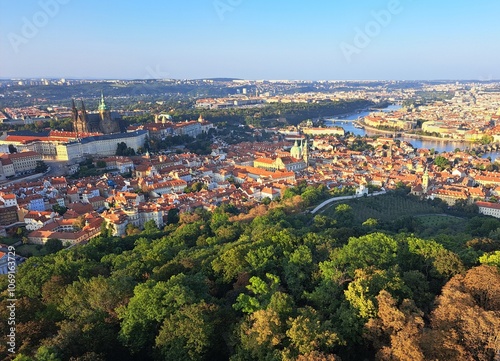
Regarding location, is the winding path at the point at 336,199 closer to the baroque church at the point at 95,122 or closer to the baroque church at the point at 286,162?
the baroque church at the point at 286,162

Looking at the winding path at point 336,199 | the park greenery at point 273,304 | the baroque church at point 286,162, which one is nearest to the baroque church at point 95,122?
the baroque church at point 286,162

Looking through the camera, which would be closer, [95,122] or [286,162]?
[286,162]

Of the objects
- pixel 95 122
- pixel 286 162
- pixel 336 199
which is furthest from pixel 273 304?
pixel 95 122

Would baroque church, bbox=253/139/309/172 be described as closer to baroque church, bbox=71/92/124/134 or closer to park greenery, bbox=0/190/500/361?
baroque church, bbox=71/92/124/134

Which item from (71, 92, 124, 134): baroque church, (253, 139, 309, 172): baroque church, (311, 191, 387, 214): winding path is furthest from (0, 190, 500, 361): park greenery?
(71, 92, 124, 134): baroque church

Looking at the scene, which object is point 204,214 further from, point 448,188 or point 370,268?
point 448,188

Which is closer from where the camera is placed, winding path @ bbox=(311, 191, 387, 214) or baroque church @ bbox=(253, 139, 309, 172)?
winding path @ bbox=(311, 191, 387, 214)

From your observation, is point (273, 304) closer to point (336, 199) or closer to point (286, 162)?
point (336, 199)
